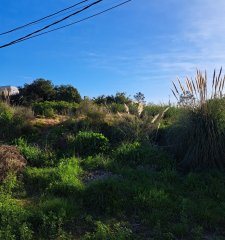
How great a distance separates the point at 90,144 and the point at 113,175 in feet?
8.52

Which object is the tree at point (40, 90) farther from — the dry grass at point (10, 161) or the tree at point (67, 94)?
the dry grass at point (10, 161)

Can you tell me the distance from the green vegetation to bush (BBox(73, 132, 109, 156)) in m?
0.03

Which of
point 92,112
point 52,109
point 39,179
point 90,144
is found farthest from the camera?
point 52,109

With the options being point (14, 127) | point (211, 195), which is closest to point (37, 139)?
point (14, 127)

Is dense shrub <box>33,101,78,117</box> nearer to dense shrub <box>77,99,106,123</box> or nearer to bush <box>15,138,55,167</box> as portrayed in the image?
dense shrub <box>77,99,106,123</box>

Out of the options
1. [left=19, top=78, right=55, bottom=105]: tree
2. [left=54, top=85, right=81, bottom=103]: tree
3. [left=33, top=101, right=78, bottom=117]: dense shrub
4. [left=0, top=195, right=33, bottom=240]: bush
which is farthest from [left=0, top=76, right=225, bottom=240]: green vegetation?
[left=19, top=78, right=55, bottom=105]: tree

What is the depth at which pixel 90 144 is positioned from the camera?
13.0 metres

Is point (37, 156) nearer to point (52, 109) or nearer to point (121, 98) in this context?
point (52, 109)

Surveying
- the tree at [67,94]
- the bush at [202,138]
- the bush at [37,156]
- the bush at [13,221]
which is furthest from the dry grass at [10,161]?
the tree at [67,94]

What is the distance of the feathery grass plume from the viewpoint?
11.6 meters

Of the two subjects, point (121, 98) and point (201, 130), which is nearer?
point (201, 130)

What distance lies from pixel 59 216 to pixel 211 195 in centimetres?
344

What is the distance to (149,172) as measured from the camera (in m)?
10.9

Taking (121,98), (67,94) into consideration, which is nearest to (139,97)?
(121,98)
